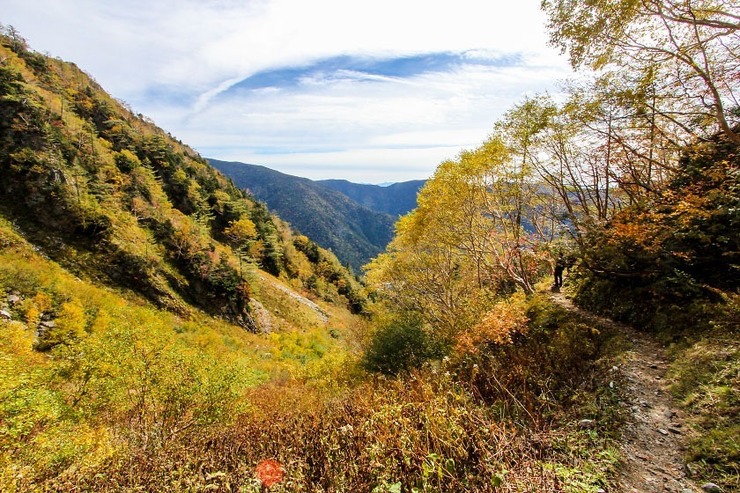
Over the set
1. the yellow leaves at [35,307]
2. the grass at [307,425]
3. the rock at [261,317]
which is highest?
the grass at [307,425]

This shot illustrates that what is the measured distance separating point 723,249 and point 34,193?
3851 centimetres

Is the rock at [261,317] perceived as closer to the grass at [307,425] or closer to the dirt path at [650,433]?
the grass at [307,425]

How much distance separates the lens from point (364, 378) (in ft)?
41.3

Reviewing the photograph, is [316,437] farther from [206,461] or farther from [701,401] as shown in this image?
[701,401]

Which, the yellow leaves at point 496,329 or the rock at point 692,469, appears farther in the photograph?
the yellow leaves at point 496,329

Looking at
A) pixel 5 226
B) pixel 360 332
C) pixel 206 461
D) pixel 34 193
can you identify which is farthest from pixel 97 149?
pixel 206 461

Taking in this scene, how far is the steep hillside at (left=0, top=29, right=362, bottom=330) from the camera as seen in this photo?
2561 cm

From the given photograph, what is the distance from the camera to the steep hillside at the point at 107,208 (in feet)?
84.0

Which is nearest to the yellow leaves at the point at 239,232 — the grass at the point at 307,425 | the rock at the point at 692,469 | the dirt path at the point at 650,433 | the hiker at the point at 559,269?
the grass at the point at 307,425

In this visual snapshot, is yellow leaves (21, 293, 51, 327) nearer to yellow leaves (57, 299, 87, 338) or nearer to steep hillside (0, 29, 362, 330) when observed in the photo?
yellow leaves (57, 299, 87, 338)

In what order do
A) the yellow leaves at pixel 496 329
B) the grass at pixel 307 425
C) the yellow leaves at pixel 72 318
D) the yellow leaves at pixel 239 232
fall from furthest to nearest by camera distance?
1. the yellow leaves at pixel 239 232
2. the yellow leaves at pixel 72 318
3. the yellow leaves at pixel 496 329
4. the grass at pixel 307 425

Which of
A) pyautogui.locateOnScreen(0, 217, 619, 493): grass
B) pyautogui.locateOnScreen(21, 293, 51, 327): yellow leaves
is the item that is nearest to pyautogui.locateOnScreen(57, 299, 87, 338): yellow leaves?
pyautogui.locateOnScreen(21, 293, 51, 327): yellow leaves

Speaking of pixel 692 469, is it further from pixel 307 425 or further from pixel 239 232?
pixel 239 232

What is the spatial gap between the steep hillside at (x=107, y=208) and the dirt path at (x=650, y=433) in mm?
30891
